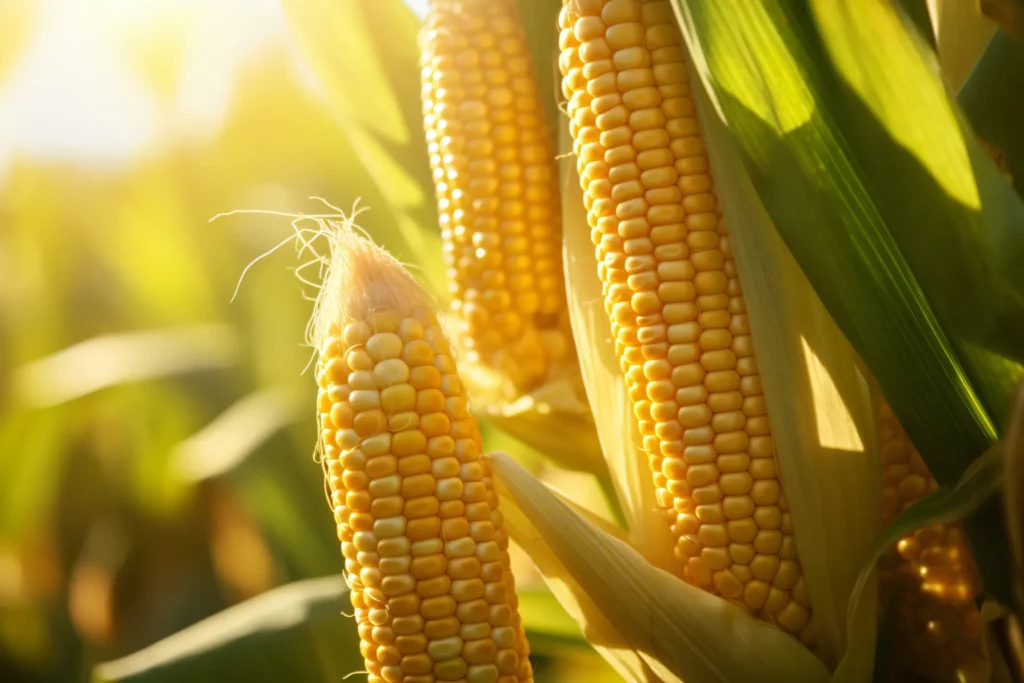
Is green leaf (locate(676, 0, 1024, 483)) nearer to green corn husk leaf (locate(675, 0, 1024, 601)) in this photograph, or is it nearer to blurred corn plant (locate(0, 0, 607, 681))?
green corn husk leaf (locate(675, 0, 1024, 601))

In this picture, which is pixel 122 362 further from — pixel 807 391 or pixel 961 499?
pixel 961 499

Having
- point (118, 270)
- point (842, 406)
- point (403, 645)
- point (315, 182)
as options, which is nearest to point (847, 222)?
point (842, 406)

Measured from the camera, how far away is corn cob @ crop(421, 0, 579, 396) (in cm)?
89

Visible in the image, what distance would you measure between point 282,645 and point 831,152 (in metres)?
0.71

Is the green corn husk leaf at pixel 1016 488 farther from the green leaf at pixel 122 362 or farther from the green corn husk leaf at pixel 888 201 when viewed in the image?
the green leaf at pixel 122 362

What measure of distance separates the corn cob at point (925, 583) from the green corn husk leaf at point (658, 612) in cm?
11

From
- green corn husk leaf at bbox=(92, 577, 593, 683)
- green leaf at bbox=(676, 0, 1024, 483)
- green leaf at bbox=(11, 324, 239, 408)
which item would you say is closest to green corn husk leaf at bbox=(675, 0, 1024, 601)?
green leaf at bbox=(676, 0, 1024, 483)

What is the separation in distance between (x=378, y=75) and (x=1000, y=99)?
2.23 feet

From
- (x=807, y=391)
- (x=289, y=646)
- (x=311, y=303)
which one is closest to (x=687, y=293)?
(x=807, y=391)

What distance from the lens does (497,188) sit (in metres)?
0.89

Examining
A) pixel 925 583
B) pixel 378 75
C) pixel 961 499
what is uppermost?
pixel 378 75

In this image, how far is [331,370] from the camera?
0.69 m

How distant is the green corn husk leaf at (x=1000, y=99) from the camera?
2.15ft

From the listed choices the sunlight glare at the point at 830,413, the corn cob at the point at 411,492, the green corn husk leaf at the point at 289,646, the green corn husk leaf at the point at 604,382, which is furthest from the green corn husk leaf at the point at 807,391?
the green corn husk leaf at the point at 289,646
